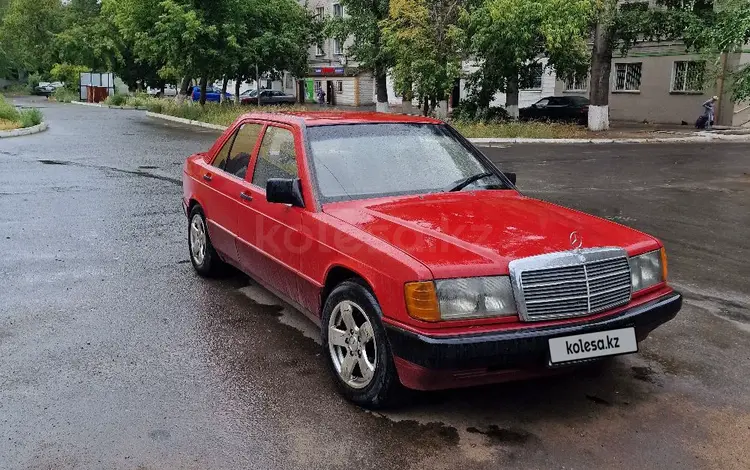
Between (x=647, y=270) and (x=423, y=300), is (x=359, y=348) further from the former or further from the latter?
(x=647, y=270)

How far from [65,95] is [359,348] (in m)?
62.2

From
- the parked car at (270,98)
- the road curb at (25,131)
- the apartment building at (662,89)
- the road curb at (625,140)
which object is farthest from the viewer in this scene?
the parked car at (270,98)

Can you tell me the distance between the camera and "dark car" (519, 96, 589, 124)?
3034 cm

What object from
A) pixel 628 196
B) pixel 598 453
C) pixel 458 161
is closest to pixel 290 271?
pixel 458 161

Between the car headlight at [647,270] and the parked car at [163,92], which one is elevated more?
the parked car at [163,92]

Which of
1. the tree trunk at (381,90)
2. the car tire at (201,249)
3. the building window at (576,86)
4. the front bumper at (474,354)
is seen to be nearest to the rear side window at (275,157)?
the car tire at (201,249)

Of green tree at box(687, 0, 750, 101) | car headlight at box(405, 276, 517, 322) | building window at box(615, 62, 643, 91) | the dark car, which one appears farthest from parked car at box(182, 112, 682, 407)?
building window at box(615, 62, 643, 91)

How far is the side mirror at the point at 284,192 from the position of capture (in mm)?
4438

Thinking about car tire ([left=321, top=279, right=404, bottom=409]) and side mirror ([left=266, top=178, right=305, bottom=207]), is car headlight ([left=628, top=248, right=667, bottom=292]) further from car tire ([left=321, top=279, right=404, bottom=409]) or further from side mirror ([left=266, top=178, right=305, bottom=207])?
side mirror ([left=266, top=178, right=305, bottom=207])

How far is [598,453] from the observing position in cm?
343

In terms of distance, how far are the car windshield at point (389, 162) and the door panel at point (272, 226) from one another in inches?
9.5

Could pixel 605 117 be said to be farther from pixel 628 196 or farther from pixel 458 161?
pixel 458 161

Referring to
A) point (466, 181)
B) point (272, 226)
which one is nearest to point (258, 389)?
point (272, 226)

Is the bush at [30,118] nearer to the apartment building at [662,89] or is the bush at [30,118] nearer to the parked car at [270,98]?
the parked car at [270,98]
